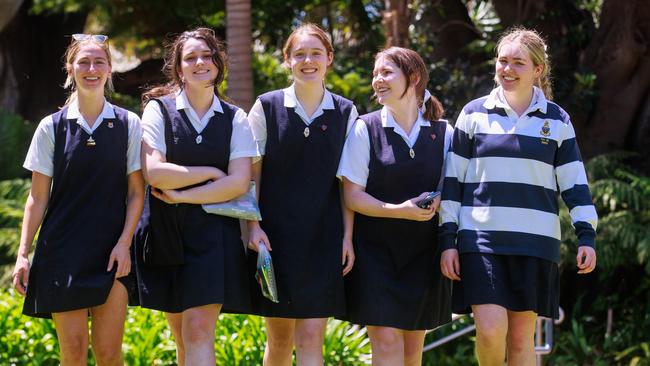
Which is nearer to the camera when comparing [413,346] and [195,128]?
[195,128]

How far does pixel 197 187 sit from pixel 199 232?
0.22 meters

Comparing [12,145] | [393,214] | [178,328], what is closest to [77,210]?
[178,328]

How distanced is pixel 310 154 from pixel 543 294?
1372mm

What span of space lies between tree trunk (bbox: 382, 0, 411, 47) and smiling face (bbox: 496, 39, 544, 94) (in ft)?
15.5

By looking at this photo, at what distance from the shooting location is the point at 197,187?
4676 mm

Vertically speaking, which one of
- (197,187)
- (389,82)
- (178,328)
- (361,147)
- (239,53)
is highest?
(239,53)

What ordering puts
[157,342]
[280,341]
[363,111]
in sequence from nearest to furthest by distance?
[280,341]
[157,342]
[363,111]

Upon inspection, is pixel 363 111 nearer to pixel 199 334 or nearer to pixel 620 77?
pixel 620 77

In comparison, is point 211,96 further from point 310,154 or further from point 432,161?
point 432,161

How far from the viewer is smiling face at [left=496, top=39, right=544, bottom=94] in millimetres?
4832

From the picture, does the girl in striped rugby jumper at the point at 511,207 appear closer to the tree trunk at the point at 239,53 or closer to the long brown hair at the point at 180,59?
the long brown hair at the point at 180,59

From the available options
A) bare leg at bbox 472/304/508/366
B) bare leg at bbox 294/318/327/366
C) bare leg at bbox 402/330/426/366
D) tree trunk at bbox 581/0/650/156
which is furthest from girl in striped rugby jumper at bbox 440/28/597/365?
tree trunk at bbox 581/0/650/156

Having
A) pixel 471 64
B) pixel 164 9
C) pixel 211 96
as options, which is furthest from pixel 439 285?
pixel 164 9

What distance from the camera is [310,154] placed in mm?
4926
